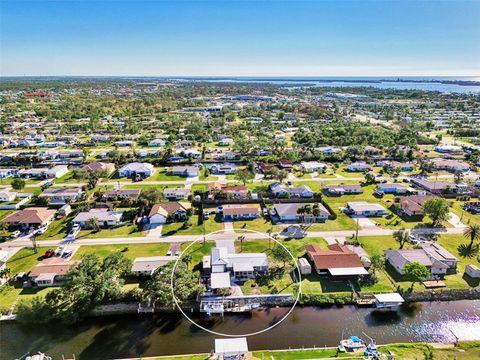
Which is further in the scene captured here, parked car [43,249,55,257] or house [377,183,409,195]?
house [377,183,409,195]

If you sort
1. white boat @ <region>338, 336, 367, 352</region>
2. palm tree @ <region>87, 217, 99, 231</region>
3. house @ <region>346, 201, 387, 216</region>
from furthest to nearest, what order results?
house @ <region>346, 201, 387, 216</region>
palm tree @ <region>87, 217, 99, 231</region>
white boat @ <region>338, 336, 367, 352</region>

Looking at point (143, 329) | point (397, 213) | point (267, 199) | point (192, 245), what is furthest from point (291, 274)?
point (397, 213)

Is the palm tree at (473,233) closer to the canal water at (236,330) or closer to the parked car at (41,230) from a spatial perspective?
the canal water at (236,330)

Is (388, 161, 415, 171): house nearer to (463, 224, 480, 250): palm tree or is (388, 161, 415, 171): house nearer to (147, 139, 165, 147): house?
(463, 224, 480, 250): palm tree

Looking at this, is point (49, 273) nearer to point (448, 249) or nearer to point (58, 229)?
point (58, 229)

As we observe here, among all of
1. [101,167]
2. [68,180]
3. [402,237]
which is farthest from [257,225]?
[68,180]

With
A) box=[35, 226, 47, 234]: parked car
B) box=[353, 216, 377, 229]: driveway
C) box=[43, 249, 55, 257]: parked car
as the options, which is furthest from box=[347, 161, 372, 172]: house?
box=[35, 226, 47, 234]: parked car

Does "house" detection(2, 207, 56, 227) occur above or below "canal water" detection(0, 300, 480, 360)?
above
